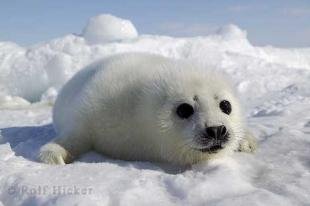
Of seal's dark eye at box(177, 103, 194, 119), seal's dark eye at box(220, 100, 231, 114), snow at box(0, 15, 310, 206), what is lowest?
snow at box(0, 15, 310, 206)

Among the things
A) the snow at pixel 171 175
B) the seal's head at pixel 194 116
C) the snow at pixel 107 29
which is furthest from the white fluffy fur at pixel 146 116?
the snow at pixel 107 29

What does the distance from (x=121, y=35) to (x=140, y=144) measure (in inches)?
537

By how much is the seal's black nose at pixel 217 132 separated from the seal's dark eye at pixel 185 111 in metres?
0.22

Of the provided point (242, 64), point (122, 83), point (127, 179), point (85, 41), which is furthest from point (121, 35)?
point (127, 179)

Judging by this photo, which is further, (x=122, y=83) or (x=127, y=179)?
(x=122, y=83)

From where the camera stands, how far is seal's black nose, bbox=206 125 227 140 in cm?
285

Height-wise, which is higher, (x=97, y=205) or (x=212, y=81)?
(x=212, y=81)

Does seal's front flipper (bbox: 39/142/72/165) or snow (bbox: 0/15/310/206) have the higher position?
snow (bbox: 0/15/310/206)

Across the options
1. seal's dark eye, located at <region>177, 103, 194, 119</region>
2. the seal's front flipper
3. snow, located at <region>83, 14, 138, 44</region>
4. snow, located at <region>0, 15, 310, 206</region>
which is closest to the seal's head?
seal's dark eye, located at <region>177, 103, 194, 119</region>

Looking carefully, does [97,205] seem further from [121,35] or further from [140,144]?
[121,35]

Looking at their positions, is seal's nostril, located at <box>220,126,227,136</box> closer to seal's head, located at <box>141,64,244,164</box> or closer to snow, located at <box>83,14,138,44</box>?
seal's head, located at <box>141,64,244,164</box>


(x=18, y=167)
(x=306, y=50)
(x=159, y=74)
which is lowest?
(x=18, y=167)

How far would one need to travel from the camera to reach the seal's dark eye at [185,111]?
3.04m

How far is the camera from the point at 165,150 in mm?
3131
